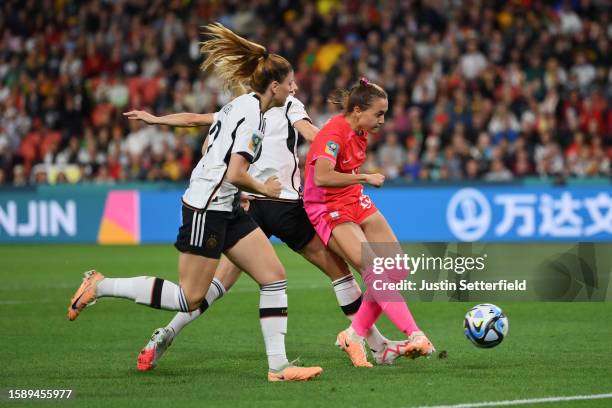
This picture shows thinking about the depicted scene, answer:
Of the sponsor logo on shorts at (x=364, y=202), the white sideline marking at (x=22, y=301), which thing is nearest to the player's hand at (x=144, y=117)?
the sponsor logo on shorts at (x=364, y=202)

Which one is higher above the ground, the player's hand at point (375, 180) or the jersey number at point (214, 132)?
the jersey number at point (214, 132)

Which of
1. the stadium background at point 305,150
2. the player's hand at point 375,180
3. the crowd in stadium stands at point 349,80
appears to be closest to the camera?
the player's hand at point 375,180

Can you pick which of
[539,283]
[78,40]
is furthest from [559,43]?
[78,40]

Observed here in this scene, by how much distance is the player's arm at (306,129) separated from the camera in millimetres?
8148

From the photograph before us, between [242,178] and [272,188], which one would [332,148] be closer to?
[272,188]

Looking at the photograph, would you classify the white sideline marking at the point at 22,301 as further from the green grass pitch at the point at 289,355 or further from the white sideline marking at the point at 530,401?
the white sideline marking at the point at 530,401

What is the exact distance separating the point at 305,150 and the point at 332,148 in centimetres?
1360

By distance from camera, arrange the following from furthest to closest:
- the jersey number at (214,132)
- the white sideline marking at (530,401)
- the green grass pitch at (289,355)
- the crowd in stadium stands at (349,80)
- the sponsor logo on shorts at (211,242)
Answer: the crowd in stadium stands at (349,80) < the jersey number at (214,132) < the sponsor logo on shorts at (211,242) < the green grass pitch at (289,355) < the white sideline marking at (530,401)

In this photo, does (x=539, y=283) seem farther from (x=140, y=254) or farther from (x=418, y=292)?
(x=140, y=254)

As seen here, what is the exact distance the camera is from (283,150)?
8.46 meters

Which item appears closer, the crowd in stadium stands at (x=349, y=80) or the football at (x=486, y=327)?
the football at (x=486, y=327)

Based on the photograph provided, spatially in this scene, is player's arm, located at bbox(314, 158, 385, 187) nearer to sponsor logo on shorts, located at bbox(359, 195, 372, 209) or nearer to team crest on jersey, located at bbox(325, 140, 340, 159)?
team crest on jersey, located at bbox(325, 140, 340, 159)

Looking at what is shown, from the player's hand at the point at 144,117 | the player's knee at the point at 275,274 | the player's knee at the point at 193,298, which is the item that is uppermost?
the player's hand at the point at 144,117

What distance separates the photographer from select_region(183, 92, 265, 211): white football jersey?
7.02 m
